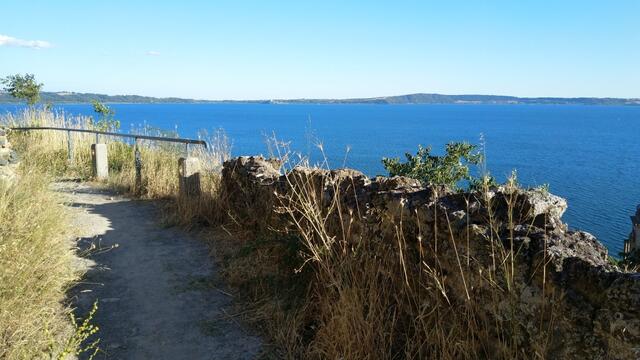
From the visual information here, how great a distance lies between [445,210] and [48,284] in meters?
3.56

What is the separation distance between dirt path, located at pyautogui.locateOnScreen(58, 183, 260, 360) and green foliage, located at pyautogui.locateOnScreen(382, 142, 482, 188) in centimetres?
571

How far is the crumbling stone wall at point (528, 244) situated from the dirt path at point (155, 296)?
141 cm

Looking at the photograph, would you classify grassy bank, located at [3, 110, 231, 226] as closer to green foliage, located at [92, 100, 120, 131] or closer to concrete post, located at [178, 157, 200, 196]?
concrete post, located at [178, 157, 200, 196]

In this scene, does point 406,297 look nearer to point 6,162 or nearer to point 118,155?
point 6,162

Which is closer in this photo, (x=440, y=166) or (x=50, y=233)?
(x=50, y=233)

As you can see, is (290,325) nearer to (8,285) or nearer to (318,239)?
(318,239)

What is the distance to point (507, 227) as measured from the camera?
3246 millimetres

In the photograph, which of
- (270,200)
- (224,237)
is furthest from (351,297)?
(224,237)

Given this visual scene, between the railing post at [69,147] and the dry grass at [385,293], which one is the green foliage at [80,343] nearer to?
the dry grass at [385,293]

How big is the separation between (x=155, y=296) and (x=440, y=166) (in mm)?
7856

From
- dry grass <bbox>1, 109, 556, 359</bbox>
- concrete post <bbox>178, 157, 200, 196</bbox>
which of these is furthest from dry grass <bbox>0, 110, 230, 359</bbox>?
dry grass <bbox>1, 109, 556, 359</bbox>

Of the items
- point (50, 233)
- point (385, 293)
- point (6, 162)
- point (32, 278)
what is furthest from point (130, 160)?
point (385, 293)

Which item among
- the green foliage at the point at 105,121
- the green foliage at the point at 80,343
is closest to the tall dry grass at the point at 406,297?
the green foliage at the point at 80,343

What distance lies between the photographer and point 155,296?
513 centimetres
